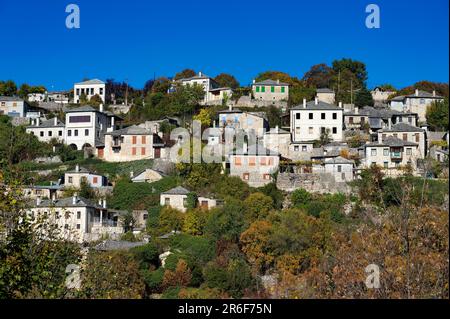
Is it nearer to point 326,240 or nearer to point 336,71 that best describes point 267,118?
point 336,71

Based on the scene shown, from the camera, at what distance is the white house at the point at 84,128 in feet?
244

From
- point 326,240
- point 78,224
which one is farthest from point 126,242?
point 326,240

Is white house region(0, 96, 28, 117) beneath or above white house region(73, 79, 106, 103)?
beneath

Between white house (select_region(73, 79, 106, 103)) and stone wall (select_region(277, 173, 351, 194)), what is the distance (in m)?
43.2

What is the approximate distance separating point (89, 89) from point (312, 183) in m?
47.0

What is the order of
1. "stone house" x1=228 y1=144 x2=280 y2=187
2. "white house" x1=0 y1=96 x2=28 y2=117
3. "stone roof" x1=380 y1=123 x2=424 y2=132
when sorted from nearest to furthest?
"stone house" x1=228 y1=144 x2=280 y2=187 → "stone roof" x1=380 y1=123 x2=424 y2=132 → "white house" x1=0 y1=96 x2=28 y2=117

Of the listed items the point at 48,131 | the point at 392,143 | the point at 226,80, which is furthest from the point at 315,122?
the point at 226,80

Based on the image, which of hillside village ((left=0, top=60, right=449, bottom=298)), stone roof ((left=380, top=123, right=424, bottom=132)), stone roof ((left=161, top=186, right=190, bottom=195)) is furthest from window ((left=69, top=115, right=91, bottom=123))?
stone roof ((left=380, top=123, right=424, bottom=132))

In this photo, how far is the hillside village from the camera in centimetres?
4816

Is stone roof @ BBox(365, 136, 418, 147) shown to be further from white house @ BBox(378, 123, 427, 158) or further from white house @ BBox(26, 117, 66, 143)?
white house @ BBox(26, 117, 66, 143)

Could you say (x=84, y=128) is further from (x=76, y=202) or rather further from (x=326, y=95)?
(x=326, y=95)

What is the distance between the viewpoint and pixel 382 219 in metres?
23.1

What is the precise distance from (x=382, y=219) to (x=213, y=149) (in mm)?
43538

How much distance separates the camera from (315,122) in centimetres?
7162
